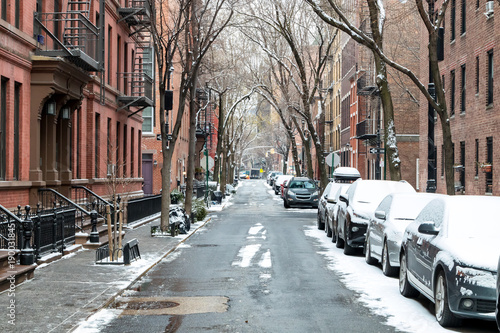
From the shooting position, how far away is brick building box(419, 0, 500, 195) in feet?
95.2

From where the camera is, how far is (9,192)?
1738 cm

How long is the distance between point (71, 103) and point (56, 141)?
120 centimetres

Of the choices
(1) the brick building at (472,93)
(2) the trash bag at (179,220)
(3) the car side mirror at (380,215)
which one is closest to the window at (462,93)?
(1) the brick building at (472,93)

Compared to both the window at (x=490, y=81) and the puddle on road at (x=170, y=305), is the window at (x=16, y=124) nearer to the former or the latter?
the puddle on road at (x=170, y=305)

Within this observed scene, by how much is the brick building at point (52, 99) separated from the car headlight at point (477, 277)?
1153 cm

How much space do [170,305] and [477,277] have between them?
438 cm

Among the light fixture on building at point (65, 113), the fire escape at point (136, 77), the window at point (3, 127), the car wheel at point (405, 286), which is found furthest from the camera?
the fire escape at point (136, 77)

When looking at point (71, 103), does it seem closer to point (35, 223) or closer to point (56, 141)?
point (56, 141)

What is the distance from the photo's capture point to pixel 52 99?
19.9 m

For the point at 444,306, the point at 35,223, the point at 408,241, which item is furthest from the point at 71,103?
the point at 444,306

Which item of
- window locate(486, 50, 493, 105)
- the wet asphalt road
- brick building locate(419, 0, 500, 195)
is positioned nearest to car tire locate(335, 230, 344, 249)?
the wet asphalt road

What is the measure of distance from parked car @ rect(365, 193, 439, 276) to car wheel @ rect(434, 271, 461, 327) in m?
3.69

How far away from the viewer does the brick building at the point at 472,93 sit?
29.0m

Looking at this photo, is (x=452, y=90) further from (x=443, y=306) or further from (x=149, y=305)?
(x=443, y=306)
